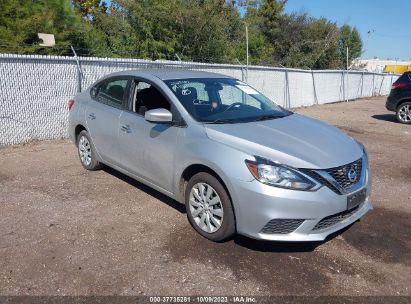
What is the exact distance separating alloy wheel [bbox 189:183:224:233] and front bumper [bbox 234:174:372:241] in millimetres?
256

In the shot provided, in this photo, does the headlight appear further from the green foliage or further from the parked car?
the green foliage

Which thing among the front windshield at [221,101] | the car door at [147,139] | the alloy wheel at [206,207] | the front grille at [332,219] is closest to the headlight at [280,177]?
the front grille at [332,219]

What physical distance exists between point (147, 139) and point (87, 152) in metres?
1.89

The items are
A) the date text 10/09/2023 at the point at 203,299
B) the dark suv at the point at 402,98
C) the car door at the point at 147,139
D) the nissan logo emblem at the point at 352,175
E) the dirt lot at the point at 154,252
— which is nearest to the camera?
the date text 10/09/2023 at the point at 203,299

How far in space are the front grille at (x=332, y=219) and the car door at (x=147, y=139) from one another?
1.59 metres

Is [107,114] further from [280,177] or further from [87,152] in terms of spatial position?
[280,177]

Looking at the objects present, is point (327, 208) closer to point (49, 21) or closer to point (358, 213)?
point (358, 213)

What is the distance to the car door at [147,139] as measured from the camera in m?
4.24

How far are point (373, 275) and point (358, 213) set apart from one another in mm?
639

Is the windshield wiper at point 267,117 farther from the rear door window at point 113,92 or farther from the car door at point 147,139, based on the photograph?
the rear door window at point 113,92

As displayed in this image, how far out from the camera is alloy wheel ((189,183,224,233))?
3.78 m

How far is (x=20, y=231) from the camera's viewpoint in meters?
4.09

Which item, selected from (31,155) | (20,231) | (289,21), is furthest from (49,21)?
(289,21)

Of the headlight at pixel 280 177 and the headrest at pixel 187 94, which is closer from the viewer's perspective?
the headlight at pixel 280 177
